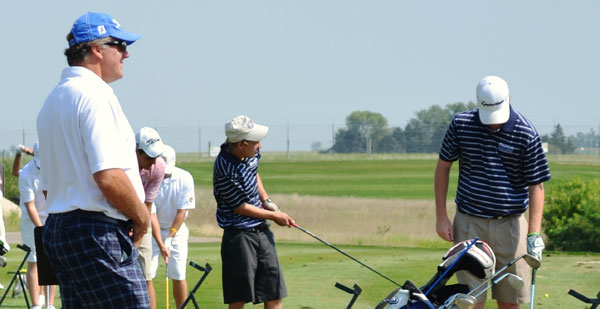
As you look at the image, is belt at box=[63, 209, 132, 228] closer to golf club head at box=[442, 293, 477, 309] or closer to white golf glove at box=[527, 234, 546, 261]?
golf club head at box=[442, 293, 477, 309]

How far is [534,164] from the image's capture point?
6.83 m

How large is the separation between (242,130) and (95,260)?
2.69m

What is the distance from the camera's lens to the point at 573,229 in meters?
18.9

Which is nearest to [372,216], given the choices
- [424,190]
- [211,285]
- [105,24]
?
[424,190]

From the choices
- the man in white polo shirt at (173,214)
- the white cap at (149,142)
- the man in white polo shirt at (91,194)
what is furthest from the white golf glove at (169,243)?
the man in white polo shirt at (91,194)

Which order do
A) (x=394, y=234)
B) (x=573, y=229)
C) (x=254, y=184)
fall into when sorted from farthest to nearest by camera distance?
(x=394, y=234), (x=573, y=229), (x=254, y=184)

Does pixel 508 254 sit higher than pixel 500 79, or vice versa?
pixel 500 79

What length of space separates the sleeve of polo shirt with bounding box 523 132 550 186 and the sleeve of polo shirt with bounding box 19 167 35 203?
5062 mm

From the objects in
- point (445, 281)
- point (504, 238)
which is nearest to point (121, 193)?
point (445, 281)

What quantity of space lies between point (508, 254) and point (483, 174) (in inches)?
21.9

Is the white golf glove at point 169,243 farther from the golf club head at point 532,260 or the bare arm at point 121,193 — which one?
the bare arm at point 121,193

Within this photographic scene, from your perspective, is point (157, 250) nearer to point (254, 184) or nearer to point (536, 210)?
point (254, 184)

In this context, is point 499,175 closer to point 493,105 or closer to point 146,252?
point 493,105

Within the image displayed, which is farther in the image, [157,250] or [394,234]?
[394,234]
